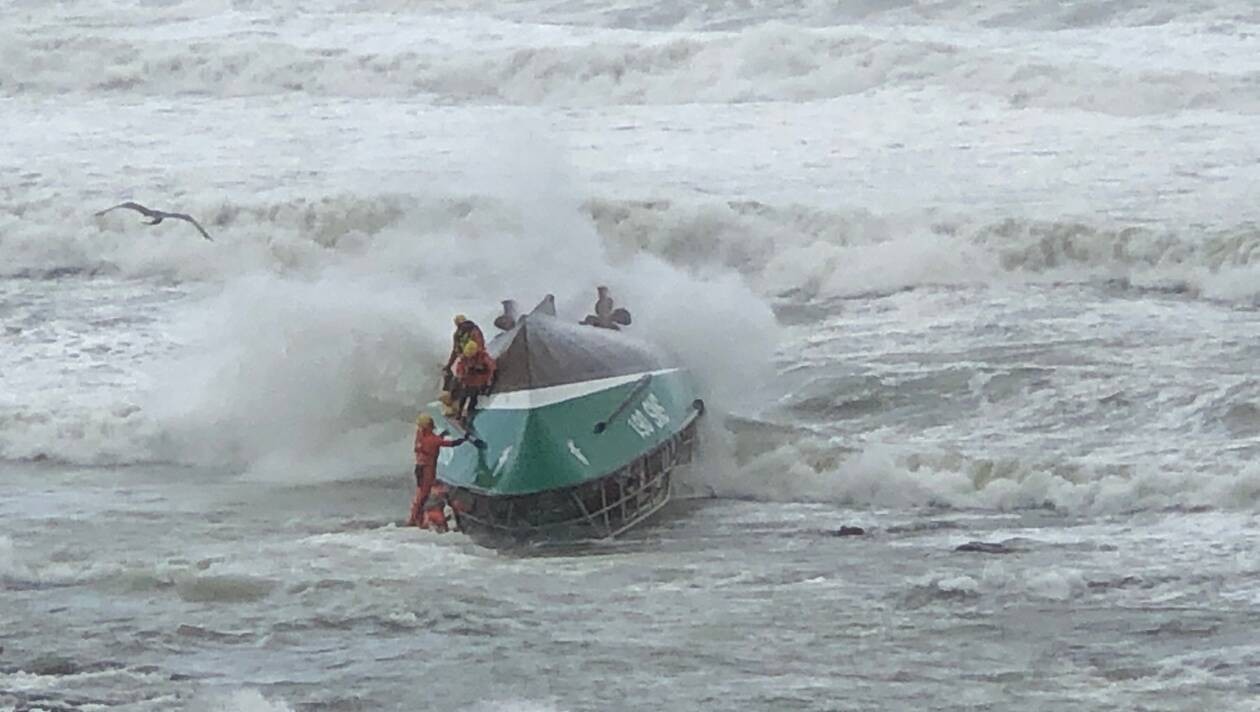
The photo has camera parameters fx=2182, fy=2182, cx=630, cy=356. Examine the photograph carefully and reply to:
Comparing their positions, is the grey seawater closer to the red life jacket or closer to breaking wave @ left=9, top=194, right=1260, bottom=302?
the red life jacket

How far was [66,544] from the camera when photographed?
12.6 meters

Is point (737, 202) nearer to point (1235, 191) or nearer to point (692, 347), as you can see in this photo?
point (1235, 191)

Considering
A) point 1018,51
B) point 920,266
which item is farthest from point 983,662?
point 1018,51

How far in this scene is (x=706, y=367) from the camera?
16.2 metres

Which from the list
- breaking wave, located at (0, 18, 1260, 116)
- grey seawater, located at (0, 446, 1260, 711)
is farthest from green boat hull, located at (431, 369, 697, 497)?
breaking wave, located at (0, 18, 1260, 116)

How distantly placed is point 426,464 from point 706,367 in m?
3.92

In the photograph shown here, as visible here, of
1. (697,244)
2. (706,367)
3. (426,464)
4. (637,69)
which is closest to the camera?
(426,464)

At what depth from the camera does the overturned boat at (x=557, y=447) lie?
40.4 ft

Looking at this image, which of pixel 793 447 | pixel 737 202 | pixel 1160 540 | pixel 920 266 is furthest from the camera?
pixel 737 202

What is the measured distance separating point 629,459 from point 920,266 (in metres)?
9.04

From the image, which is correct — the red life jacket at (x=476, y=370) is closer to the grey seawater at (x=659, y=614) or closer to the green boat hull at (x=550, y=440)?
the green boat hull at (x=550, y=440)

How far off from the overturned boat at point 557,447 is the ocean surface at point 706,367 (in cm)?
35

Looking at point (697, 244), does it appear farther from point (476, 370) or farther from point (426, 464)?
point (426, 464)

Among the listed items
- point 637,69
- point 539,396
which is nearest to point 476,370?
point 539,396
